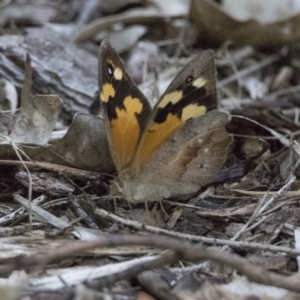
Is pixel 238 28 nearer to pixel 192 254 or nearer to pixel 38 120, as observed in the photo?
pixel 38 120

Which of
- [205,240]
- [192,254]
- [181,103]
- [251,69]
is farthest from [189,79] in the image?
[251,69]

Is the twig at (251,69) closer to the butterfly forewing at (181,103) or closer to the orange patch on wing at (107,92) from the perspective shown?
the butterfly forewing at (181,103)

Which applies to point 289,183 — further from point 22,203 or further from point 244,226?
point 22,203

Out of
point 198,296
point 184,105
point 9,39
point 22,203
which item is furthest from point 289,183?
point 9,39

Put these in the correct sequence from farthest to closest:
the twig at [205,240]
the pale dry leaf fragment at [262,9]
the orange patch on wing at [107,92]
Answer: the pale dry leaf fragment at [262,9] → the orange patch on wing at [107,92] → the twig at [205,240]

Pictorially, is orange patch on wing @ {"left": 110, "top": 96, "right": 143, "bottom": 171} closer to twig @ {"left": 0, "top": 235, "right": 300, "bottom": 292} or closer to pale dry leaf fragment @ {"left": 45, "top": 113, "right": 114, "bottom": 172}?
pale dry leaf fragment @ {"left": 45, "top": 113, "right": 114, "bottom": 172}

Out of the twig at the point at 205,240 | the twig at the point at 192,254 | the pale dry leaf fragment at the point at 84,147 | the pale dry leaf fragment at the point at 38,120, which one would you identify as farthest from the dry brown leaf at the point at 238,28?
the twig at the point at 192,254
